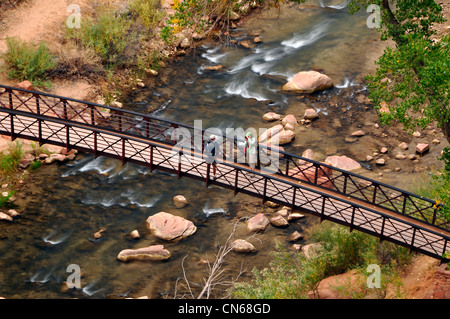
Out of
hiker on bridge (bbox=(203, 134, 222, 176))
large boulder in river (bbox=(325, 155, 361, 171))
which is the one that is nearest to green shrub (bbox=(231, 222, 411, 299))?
hiker on bridge (bbox=(203, 134, 222, 176))

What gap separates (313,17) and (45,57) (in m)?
17.7

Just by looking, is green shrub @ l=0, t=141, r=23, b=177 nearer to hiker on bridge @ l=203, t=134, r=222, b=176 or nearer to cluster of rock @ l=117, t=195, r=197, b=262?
cluster of rock @ l=117, t=195, r=197, b=262

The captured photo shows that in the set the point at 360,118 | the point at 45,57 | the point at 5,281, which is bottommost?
the point at 5,281

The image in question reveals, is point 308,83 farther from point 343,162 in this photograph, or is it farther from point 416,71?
point 416,71

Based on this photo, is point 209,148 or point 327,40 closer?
point 209,148

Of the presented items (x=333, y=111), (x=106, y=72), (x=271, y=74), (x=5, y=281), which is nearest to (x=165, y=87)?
(x=106, y=72)

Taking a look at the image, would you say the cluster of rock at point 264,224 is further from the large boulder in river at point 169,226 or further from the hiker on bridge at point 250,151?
the hiker on bridge at point 250,151

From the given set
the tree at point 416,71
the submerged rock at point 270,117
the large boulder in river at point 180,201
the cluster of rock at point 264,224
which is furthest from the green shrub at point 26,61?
the tree at point 416,71

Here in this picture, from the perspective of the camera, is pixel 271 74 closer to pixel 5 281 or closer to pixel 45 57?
pixel 45 57

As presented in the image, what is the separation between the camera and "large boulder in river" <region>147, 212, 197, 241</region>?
26.7 m

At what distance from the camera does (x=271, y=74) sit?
38.1m

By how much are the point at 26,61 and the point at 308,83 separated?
15.3 m

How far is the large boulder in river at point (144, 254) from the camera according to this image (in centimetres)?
2556

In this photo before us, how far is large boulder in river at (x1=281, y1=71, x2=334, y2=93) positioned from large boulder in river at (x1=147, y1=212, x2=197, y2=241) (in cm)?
1250
